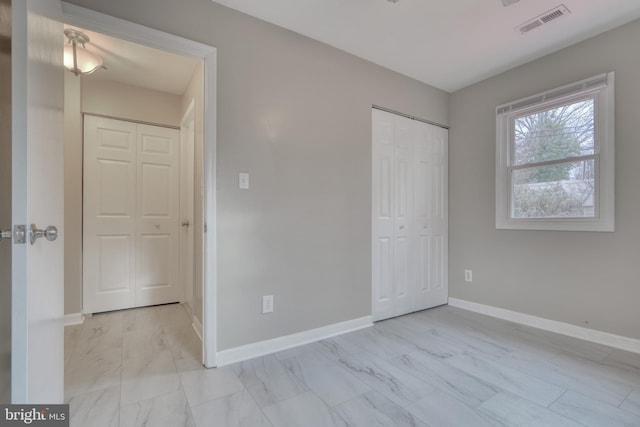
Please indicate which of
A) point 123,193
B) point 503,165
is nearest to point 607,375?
point 503,165

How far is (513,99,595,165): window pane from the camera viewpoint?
92.8 inches

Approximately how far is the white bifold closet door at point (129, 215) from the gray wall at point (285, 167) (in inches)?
69.5

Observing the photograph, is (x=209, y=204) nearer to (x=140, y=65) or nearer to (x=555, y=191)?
(x=140, y=65)

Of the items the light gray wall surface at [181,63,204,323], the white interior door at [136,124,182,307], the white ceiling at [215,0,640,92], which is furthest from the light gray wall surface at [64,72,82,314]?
the white ceiling at [215,0,640,92]

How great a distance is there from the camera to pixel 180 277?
3359 mm

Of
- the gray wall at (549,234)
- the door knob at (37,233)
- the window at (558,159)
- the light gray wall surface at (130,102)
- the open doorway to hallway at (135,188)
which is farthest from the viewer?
the light gray wall surface at (130,102)

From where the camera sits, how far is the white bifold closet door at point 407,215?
9.03 ft

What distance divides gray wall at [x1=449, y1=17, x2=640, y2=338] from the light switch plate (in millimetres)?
2431

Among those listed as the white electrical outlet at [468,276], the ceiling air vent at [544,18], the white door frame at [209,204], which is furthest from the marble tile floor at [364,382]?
the ceiling air vent at [544,18]

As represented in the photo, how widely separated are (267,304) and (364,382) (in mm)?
845

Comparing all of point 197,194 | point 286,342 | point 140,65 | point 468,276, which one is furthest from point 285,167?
point 468,276

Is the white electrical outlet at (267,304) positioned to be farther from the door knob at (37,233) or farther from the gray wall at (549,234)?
the gray wall at (549,234)

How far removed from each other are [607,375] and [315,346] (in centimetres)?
191

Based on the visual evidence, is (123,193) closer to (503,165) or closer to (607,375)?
(503,165)
